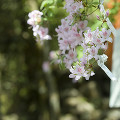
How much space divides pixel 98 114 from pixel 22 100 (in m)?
1.97

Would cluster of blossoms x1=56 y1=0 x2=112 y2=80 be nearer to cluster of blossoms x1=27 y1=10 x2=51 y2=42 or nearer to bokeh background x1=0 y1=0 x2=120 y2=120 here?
cluster of blossoms x1=27 y1=10 x2=51 y2=42

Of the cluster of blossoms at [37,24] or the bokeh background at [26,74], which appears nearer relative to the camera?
the cluster of blossoms at [37,24]

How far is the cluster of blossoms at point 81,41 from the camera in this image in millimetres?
1480

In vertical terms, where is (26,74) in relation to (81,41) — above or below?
above

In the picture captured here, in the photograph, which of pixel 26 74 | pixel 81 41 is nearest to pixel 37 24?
pixel 81 41

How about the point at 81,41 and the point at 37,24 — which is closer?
the point at 81,41

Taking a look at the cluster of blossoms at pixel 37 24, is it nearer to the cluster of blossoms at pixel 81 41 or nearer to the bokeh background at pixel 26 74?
the cluster of blossoms at pixel 81 41

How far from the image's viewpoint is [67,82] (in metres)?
9.91

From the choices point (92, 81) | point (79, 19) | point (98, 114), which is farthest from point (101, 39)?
point (92, 81)

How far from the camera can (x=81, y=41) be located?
1.69 metres

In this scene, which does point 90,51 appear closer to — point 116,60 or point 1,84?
point 116,60

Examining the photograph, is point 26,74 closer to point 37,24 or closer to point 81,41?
point 37,24

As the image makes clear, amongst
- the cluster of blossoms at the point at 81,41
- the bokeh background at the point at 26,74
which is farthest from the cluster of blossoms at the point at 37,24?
the bokeh background at the point at 26,74

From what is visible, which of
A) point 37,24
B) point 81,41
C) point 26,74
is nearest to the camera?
point 81,41
